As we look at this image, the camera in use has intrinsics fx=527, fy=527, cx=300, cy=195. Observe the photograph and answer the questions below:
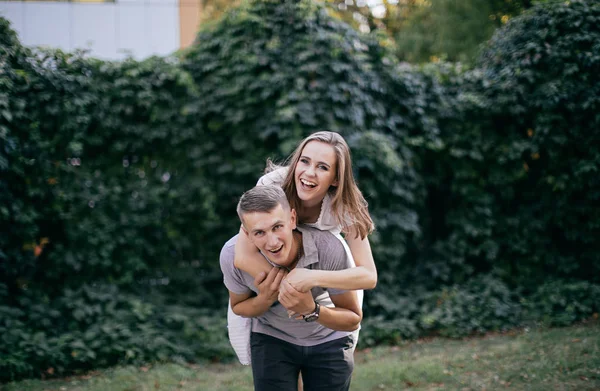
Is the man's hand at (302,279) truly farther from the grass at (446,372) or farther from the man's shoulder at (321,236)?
the grass at (446,372)

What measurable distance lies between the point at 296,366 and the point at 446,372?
274 centimetres

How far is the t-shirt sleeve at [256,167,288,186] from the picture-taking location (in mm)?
3307

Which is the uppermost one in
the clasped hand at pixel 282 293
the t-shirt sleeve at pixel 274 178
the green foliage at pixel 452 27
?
the green foliage at pixel 452 27

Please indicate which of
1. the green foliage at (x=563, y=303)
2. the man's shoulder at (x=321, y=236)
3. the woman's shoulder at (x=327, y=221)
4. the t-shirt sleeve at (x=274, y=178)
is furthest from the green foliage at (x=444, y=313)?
the man's shoulder at (x=321, y=236)

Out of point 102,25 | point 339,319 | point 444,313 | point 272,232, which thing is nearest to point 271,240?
point 272,232

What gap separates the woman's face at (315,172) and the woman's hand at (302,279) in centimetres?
66

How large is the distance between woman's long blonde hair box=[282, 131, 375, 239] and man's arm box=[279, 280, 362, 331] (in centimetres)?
42

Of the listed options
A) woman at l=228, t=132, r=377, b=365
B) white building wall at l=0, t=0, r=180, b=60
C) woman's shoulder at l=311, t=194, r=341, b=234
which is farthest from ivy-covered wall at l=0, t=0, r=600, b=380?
white building wall at l=0, t=0, r=180, b=60

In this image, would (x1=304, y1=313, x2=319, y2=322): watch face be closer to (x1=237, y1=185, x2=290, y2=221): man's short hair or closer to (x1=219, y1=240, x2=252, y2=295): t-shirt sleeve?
(x1=219, y1=240, x2=252, y2=295): t-shirt sleeve

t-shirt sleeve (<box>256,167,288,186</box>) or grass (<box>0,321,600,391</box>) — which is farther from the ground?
t-shirt sleeve (<box>256,167,288,186</box>)

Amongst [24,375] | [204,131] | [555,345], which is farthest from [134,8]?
[555,345]

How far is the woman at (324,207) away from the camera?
2834 mm

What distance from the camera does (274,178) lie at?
134 inches

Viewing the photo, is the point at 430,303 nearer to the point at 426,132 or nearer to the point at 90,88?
the point at 426,132
